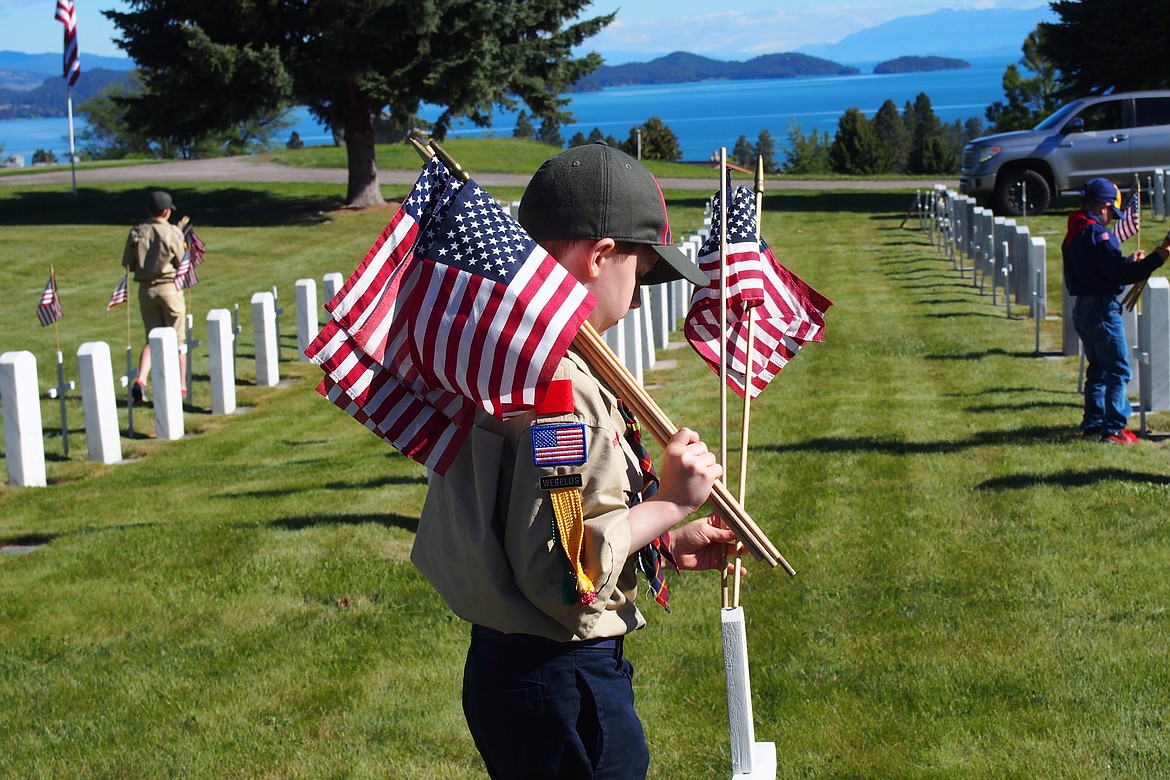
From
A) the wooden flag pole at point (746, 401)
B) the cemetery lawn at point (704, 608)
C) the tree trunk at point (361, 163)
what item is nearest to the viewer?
the wooden flag pole at point (746, 401)

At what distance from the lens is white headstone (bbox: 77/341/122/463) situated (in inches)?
396

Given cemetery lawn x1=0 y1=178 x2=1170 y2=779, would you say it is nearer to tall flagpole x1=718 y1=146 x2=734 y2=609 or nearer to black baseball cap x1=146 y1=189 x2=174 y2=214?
tall flagpole x1=718 y1=146 x2=734 y2=609

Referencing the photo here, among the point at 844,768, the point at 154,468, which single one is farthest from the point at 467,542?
the point at 154,468

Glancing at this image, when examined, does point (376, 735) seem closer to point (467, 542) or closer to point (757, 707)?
point (757, 707)

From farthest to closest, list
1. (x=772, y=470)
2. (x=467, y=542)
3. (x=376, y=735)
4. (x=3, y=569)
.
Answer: (x=772, y=470) < (x=3, y=569) < (x=376, y=735) < (x=467, y=542)

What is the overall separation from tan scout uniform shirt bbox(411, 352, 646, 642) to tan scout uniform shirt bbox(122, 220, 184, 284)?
10.6m

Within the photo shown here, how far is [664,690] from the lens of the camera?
5.15 meters

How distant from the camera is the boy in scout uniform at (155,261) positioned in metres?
12.5

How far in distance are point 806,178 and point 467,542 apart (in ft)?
120

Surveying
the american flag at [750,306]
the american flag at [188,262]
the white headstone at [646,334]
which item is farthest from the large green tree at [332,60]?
the american flag at [750,306]

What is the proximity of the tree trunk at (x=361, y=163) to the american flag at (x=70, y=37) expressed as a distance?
23.0 feet

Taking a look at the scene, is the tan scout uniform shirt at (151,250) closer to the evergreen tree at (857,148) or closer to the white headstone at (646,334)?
the white headstone at (646,334)

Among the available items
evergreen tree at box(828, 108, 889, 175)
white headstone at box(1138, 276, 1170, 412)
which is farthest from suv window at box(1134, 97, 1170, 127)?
evergreen tree at box(828, 108, 889, 175)

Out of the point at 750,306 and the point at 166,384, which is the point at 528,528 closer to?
the point at 750,306
